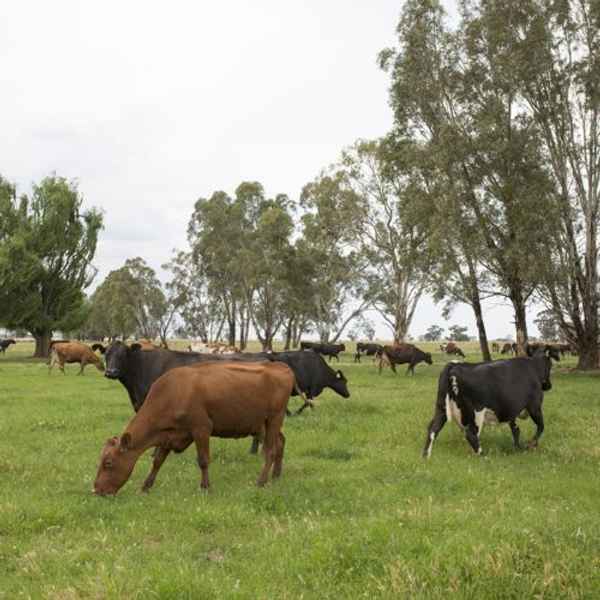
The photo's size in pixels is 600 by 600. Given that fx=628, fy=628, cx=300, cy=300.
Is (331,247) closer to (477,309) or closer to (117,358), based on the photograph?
(477,309)

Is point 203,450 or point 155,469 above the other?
point 203,450

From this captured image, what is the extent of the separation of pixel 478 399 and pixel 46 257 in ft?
168

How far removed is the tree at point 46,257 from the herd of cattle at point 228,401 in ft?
143

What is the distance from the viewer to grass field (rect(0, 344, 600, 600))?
5605 mm

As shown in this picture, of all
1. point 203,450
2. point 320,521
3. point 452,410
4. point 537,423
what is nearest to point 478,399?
point 452,410

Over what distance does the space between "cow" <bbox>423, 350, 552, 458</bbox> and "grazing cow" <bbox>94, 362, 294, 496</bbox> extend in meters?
3.18

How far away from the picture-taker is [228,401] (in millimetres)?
9547

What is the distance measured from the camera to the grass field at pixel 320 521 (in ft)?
18.4

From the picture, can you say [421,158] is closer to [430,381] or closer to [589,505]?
[430,381]

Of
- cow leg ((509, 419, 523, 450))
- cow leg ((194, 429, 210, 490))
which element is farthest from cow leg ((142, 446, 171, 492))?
cow leg ((509, 419, 523, 450))

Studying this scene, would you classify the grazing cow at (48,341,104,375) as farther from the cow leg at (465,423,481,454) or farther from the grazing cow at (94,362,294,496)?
the cow leg at (465,423,481,454)

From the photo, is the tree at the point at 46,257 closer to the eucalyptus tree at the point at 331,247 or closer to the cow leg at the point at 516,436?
the eucalyptus tree at the point at 331,247

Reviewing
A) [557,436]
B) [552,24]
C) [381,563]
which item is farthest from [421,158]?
[381,563]

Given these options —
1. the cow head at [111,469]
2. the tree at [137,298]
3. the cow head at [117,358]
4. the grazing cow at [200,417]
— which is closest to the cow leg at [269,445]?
the grazing cow at [200,417]
